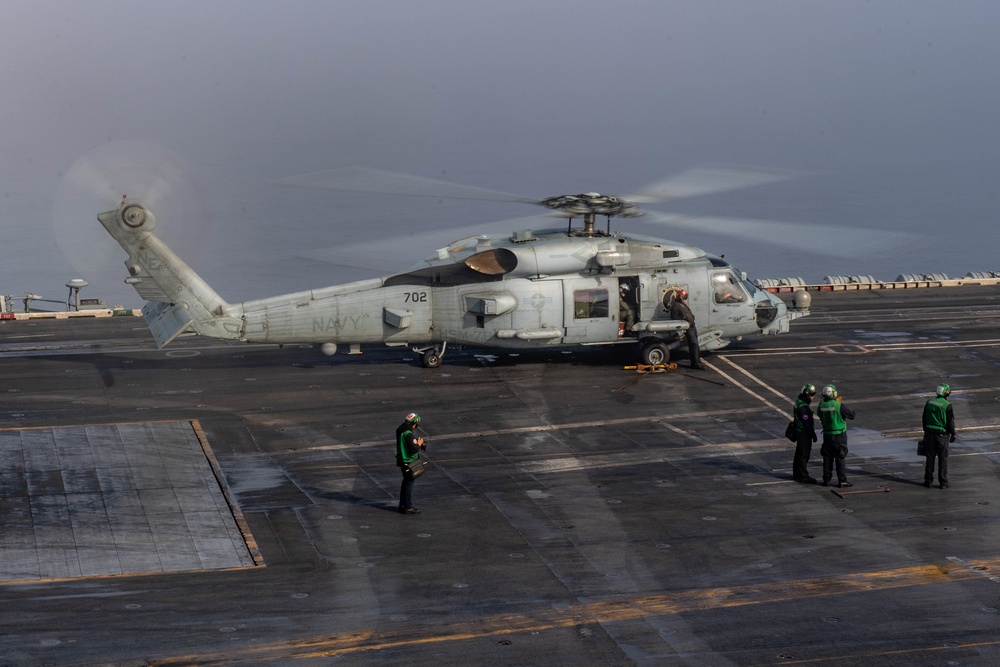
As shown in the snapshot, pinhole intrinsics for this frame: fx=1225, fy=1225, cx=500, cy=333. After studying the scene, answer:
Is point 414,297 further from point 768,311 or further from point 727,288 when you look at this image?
point 768,311

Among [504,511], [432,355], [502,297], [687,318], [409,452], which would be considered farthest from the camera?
[432,355]

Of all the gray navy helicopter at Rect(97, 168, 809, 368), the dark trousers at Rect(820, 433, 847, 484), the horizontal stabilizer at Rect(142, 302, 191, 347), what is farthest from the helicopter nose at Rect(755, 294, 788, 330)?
the horizontal stabilizer at Rect(142, 302, 191, 347)

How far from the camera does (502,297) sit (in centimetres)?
2944

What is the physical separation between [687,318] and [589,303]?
8.07 feet

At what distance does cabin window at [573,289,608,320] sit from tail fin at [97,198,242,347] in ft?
26.4

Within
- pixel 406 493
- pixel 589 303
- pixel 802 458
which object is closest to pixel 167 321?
pixel 589 303

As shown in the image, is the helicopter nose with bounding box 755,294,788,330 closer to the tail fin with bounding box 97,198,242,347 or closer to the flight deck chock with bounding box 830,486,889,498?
the flight deck chock with bounding box 830,486,889,498

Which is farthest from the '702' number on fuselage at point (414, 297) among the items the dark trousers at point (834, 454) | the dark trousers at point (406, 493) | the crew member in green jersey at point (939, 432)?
the crew member in green jersey at point (939, 432)

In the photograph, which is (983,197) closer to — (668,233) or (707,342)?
(668,233)

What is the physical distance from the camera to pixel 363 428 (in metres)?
25.7

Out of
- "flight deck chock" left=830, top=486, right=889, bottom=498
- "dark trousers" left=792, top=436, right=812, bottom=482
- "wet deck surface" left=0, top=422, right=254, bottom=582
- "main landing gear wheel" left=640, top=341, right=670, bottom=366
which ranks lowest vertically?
"wet deck surface" left=0, top=422, right=254, bottom=582

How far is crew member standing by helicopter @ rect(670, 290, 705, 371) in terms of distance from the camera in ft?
98.8

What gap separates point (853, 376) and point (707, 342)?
3640mm

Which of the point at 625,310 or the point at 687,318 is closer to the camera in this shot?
the point at 687,318
